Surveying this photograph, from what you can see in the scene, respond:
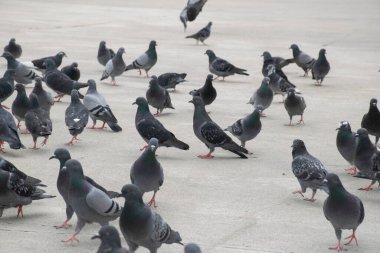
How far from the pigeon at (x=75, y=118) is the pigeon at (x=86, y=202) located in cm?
365

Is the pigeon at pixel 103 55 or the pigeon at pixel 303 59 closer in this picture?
the pigeon at pixel 103 55

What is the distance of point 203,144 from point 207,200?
2.77 metres

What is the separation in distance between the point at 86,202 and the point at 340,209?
202cm

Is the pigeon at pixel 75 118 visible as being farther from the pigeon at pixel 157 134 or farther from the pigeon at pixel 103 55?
the pigeon at pixel 103 55

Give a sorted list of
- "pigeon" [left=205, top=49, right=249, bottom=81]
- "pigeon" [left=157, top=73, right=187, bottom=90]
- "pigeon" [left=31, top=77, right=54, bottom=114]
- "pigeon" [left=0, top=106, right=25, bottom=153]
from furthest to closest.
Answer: "pigeon" [left=205, top=49, right=249, bottom=81] < "pigeon" [left=157, top=73, right=187, bottom=90] < "pigeon" [left=31, top=77, right=54, bottom=114] < "pigeon" [left=0, top=106, right=25, bottom=153]

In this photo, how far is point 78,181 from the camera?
7.46 metres

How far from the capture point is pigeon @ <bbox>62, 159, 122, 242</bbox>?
7.36 metres

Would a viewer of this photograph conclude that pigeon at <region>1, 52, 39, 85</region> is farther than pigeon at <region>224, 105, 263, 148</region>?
Yes

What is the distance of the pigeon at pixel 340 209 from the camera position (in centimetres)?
745

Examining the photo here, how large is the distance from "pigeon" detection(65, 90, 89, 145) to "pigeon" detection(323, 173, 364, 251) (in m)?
4.37

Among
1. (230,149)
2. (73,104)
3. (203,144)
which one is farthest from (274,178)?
(73,104)

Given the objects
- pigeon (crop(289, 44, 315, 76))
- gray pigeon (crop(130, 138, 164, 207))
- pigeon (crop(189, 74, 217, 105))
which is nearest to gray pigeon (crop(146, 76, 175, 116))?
pigeon (crop(189, 74, 217, 105))

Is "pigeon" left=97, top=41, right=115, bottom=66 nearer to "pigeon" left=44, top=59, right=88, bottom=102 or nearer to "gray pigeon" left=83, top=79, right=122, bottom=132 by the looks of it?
"pigeon" left=44, top=59, right=88, bottom=102

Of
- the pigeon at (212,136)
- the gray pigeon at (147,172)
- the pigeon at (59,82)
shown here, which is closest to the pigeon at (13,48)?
the pigeon at (59,82)
